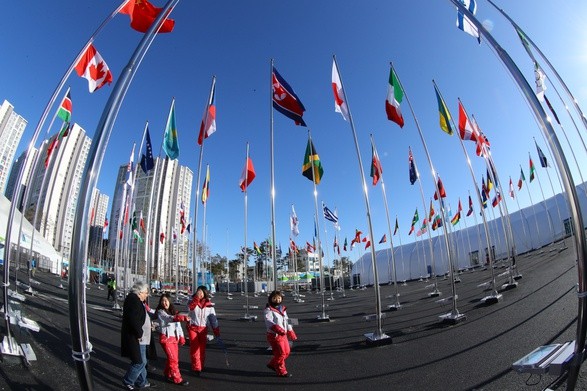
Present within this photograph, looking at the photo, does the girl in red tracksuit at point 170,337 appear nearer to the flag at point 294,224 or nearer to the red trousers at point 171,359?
the red trousers at point 171,359

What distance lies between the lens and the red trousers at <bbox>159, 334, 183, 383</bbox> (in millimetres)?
5664

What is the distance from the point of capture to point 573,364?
2977 mm

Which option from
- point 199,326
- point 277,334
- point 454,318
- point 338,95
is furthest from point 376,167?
point 199,326

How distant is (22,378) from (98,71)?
8163 mm

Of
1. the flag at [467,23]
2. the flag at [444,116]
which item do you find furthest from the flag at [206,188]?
the flag at [467,23]

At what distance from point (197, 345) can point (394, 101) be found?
10.1 meters

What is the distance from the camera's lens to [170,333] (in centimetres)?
602

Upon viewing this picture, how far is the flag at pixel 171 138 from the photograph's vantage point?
43.1 ft

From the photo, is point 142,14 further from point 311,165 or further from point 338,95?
point 311,165

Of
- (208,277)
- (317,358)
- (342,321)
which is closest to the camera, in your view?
A: (317,358)

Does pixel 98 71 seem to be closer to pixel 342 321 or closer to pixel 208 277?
pixel 342 321

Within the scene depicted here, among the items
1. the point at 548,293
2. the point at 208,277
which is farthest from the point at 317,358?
the point at 208,277

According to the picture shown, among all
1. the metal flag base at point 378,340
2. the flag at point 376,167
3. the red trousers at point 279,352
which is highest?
the flag at point 376,167

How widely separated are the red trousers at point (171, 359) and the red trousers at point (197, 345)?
1.25ft
